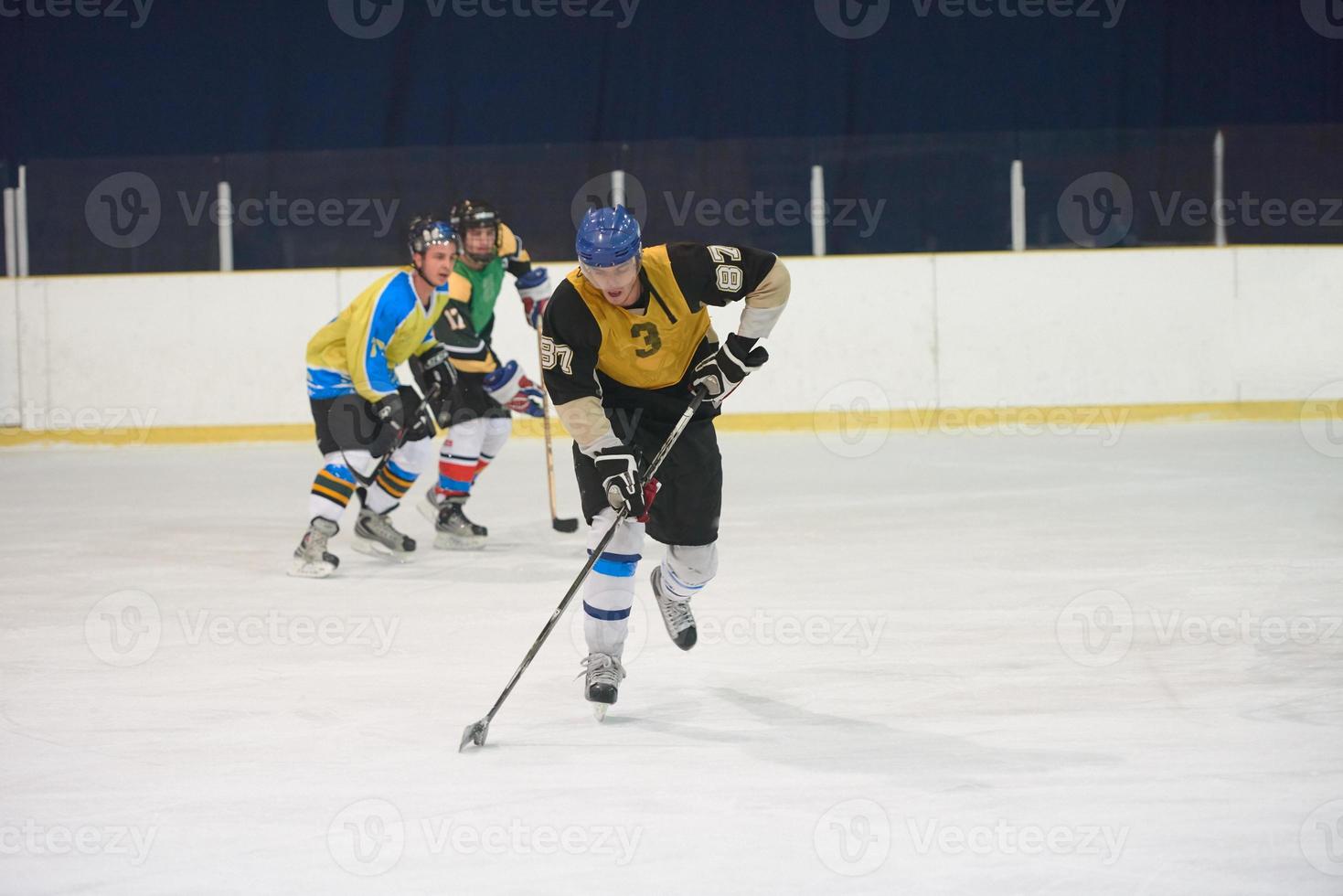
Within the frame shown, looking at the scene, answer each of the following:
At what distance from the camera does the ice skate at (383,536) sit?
5199mm

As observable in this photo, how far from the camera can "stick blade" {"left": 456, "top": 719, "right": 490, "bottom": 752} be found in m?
2.76

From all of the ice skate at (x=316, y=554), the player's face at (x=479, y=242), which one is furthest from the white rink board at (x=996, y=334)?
the ice skate at (x=316, y=554)

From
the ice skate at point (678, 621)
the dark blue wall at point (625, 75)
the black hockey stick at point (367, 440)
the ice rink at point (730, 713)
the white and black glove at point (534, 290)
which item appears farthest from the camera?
the dark blue wall at point (625, 75)

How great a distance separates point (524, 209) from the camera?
973 centimetres

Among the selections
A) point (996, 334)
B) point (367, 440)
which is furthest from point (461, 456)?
point (996, 334)

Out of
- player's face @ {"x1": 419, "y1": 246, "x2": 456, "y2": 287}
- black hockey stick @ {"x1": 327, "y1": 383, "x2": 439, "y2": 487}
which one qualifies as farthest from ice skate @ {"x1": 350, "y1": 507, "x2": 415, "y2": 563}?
player's face @ {"x1": 419, "y1": 246, "x2": 456, "y2": 287}

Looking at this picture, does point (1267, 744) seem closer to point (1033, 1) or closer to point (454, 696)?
point (454, 696)

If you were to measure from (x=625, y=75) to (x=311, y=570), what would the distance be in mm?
6385

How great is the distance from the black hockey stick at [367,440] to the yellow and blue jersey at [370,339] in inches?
2.7

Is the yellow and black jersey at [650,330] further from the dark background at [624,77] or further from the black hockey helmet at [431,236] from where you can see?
the dark background at [624,77]

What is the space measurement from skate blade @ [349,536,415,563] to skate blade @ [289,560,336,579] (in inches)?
15.4

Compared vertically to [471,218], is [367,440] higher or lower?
lower

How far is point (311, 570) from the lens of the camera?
15.9 feet

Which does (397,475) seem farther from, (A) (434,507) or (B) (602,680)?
(B) (602,680)
